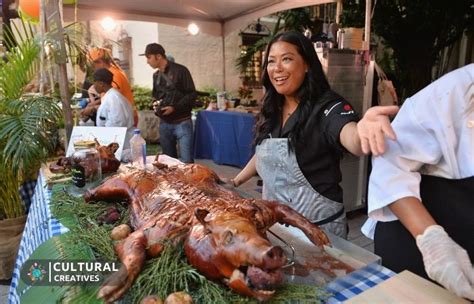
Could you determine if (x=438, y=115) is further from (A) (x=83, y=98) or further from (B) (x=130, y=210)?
(A) (x=83, y=98)

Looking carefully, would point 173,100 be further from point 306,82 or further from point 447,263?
point 447,263

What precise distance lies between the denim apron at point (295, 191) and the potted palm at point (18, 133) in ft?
5.45

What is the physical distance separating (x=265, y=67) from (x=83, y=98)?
4715 mm

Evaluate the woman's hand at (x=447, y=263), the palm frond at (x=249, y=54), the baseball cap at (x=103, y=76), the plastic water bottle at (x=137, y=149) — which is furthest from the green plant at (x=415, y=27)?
the woman's hand at (x=447, y=263)

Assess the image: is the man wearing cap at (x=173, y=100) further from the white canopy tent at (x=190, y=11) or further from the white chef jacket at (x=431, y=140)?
the white chef jacket at (x=431, y=140)

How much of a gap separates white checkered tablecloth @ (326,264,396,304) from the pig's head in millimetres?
199

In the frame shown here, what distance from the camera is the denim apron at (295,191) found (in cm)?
163

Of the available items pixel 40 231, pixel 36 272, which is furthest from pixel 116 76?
pixel 36 272

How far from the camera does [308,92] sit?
165 cm

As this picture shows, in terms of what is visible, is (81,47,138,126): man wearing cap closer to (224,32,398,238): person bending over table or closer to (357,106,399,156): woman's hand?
(224,32,398,238): person bending over table

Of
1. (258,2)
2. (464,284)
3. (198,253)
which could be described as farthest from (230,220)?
(258,2)

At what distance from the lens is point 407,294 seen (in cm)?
87

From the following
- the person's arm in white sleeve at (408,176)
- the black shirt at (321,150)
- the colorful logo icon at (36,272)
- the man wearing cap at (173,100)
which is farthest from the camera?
the man wearing cap at (173,100)

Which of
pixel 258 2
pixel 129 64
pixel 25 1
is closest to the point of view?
pixel 25 1
